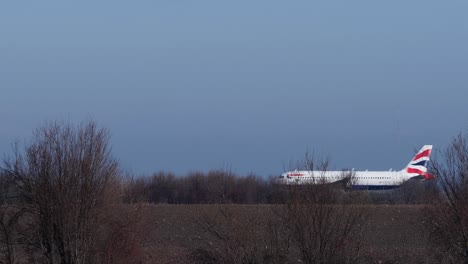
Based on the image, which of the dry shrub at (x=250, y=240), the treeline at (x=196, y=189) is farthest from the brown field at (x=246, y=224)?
the treeline at (x=196, y=189)

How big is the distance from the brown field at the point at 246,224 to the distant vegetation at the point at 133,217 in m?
0.54

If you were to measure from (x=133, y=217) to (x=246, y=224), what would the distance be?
120 inches

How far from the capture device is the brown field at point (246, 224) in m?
26.0

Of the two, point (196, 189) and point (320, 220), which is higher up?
point (196, 189)

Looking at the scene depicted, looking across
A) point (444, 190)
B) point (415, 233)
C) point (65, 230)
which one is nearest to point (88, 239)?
point (65, 230)

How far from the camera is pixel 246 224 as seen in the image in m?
23.0

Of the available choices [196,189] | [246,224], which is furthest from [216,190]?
[196,189]

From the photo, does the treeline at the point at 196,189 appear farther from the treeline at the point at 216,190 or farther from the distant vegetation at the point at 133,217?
the distant vegetation at the point at 133,217

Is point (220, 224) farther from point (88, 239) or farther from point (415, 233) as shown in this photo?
point (415, 233)

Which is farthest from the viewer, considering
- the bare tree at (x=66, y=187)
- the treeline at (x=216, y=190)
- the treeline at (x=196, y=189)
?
the treeline at (x=196, y=189)

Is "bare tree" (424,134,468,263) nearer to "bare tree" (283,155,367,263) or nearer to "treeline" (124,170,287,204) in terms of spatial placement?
"bare tree" (283,155,367,263)

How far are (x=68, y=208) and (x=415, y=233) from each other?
54.4 feet

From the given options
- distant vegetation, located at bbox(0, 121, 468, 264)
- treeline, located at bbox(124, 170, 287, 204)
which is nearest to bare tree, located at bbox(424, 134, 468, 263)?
distant vegetation, located at bbox(0, 121, 468, 264)

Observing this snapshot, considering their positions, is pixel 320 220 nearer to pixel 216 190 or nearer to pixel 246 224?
pixel 246 224
